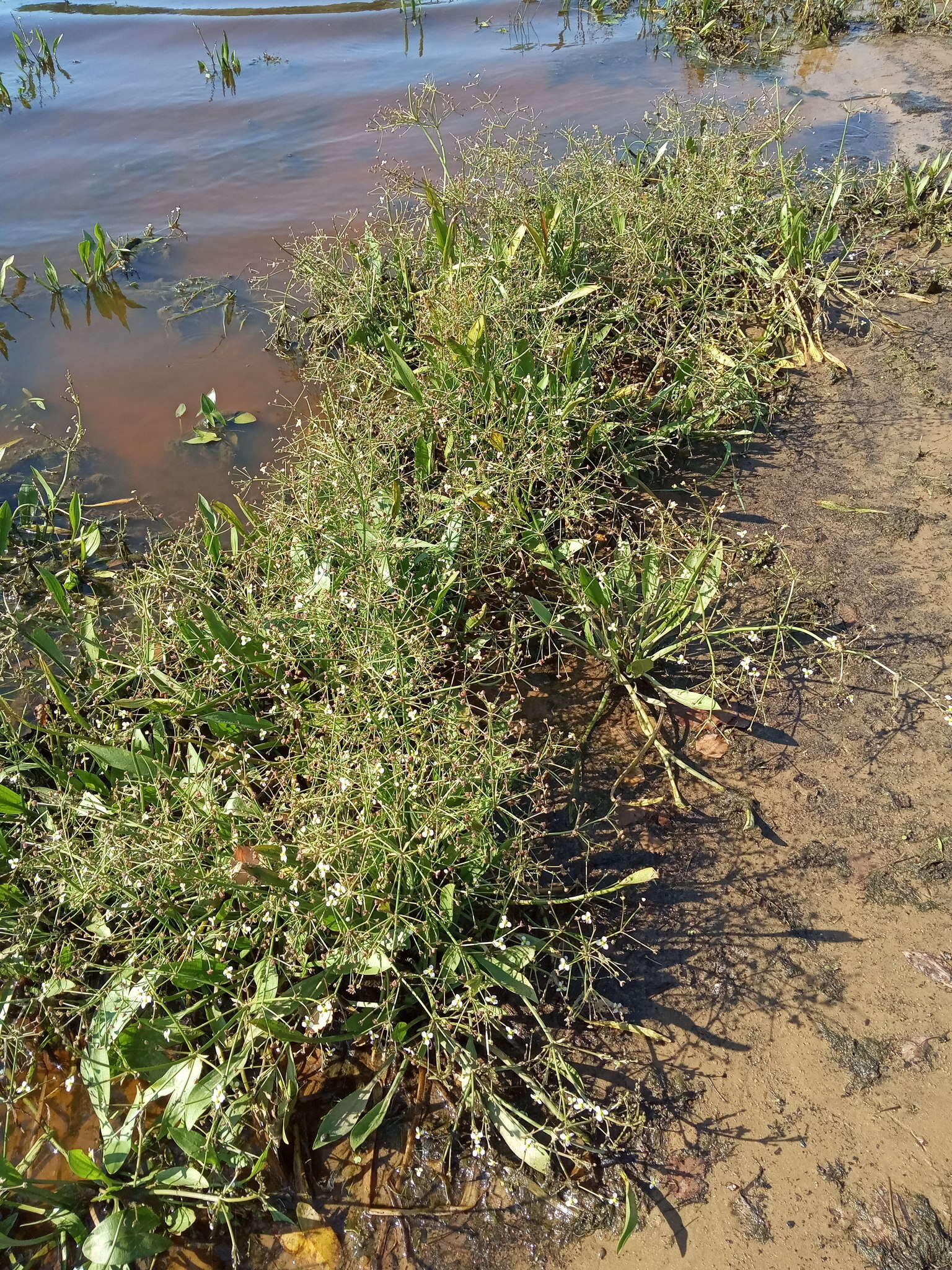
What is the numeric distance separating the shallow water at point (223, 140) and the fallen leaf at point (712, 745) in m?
2.54

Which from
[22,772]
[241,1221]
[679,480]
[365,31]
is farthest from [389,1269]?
[365,31]

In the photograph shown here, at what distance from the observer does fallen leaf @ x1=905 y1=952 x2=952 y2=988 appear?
7.47 ft

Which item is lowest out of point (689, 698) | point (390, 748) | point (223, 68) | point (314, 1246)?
point (314, 1246)

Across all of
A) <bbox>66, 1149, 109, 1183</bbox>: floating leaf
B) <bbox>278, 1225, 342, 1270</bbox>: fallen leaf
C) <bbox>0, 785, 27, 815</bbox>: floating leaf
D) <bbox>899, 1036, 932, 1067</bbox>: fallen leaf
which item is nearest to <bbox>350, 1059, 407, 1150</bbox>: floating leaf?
<bbox>278, 1225, 342, 1270</bbox>: fallen leaf

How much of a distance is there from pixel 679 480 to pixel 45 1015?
9.77 feet

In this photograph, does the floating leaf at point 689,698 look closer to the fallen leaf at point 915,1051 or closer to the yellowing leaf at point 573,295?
the fallen leaf at point 915,1051

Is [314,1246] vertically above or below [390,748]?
below

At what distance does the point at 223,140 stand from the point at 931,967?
25.6 feet

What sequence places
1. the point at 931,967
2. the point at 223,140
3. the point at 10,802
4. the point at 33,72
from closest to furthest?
1. the point at 931,967
2. the point at 10,802
3. the point at 223,140
4. the point at 33,72

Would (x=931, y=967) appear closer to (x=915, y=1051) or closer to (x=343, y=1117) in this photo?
(x=915, y=1051)

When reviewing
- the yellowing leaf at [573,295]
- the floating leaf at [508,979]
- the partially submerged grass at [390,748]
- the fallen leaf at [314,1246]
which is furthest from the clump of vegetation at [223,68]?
the fallen leaf at [314,1246]

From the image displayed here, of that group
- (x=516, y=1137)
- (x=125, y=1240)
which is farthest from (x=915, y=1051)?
(x=125, y=1240)

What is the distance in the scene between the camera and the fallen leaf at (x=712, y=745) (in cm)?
284

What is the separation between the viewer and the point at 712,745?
2865mm
